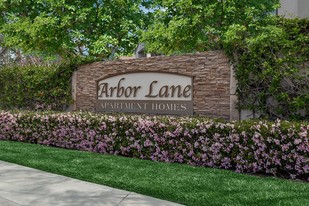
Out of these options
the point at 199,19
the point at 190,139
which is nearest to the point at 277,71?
the point at 190,139

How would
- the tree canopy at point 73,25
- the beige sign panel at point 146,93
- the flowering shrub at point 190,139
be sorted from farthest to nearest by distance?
the tree canopy at point 73,25 < the beige sign panel at point 146,93 < the flowering shrub at point 190,139

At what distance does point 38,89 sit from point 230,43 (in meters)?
7.87

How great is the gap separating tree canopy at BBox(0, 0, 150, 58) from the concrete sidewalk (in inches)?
329

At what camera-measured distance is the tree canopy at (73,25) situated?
15.1 m

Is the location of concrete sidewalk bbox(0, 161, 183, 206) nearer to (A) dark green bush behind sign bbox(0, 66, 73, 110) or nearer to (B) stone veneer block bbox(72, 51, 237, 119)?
(B) stone veneer block bbox(72, 51, 237, 119)

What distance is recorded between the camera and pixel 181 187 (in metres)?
6.46

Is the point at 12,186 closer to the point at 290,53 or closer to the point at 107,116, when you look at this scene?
the point at 107,116

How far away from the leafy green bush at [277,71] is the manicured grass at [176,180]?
1757 millimetres

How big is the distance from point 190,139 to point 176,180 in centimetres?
192

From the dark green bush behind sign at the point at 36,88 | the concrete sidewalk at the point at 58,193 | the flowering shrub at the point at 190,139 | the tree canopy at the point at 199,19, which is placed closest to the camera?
the concrete sidewalk at the point at 58,193

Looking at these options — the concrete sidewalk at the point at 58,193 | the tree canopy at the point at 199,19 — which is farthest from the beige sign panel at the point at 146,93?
the concrete sidewalk at the point at 58,193

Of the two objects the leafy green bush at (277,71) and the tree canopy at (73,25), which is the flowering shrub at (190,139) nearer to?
the leafy green bush at (277,71)

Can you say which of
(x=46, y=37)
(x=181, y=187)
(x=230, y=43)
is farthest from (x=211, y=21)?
(x=181, y=187)

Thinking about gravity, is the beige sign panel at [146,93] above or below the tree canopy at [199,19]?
below
